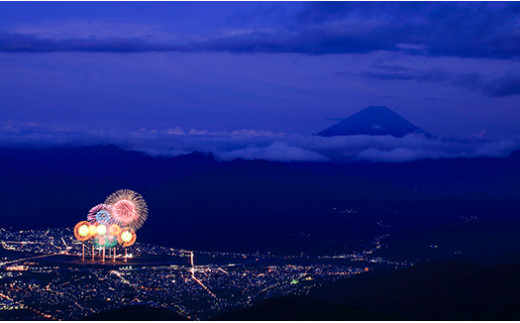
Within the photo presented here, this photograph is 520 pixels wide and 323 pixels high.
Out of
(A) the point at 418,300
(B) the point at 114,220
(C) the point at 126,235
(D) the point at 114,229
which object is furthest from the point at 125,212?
(A) the point at 418,300

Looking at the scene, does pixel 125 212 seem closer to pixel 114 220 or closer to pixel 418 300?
pixel 114 220

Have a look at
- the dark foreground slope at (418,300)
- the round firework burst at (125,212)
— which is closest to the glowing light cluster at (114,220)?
the round firework burst at (125,212)

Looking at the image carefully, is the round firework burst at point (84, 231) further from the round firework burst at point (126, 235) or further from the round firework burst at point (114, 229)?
the round firework burst at point (126, 235)

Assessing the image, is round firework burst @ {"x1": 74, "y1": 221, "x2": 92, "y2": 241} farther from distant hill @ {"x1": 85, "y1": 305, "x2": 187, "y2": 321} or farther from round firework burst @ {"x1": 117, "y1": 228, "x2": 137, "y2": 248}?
distant hill @ {"x1": 85, "y1": 305, "x2": 187, "y2": 321}

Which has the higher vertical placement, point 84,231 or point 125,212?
point 125,212

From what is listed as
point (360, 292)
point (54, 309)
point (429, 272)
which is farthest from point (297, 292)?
point (54, 309)

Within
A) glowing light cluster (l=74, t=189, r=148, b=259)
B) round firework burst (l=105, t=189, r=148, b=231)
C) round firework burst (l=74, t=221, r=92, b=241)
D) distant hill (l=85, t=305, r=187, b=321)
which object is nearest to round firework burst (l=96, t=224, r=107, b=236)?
glowing light cluster (l=74, t=189, r=148, b=259)

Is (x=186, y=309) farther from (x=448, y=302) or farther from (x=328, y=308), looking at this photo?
(x=448, y=302)
